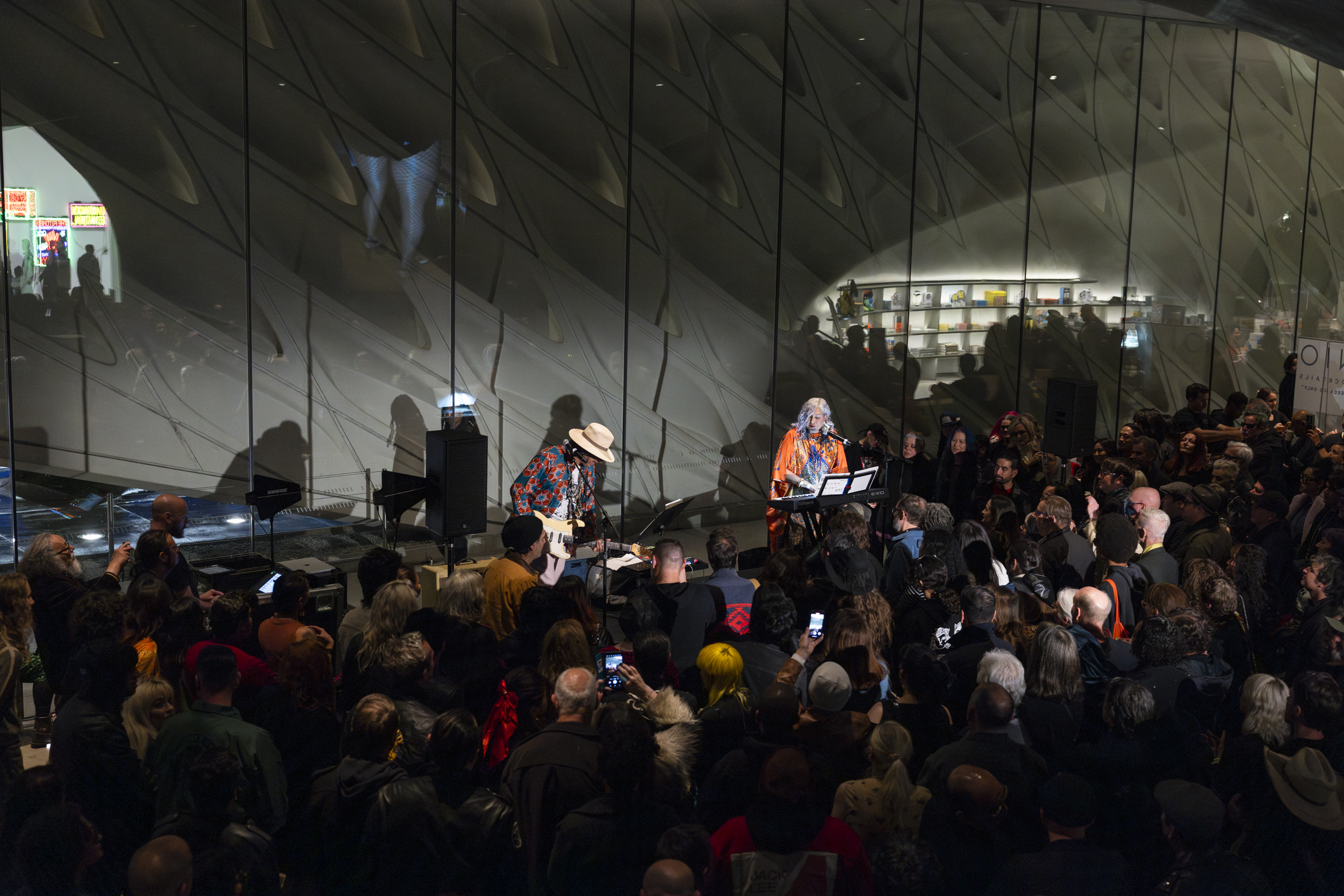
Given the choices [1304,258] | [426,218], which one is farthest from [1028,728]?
[1304,258]

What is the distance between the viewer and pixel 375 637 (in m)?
4.46

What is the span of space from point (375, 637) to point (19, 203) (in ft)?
16.0

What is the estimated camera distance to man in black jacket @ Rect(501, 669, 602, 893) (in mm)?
3402

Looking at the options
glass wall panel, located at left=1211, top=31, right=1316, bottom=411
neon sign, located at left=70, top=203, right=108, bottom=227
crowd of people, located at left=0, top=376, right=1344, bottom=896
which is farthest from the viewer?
glass wall panel, located at left=1211, top=31, right=1316, bottom=411

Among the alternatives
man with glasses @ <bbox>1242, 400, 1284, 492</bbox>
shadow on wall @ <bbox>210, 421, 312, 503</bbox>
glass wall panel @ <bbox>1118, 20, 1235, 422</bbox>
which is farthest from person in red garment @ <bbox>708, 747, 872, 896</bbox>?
glass wall panel @ <bbox>1118, 20, 1235, 422</bbox>

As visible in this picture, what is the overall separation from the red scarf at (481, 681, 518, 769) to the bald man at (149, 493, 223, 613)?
6.96 feet

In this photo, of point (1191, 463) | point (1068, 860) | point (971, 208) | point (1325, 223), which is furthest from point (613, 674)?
point (1325, 223)

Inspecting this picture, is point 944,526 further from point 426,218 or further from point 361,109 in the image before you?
point 361,109

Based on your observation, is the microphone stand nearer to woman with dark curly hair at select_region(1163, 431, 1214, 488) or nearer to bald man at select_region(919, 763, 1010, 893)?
bald man at select_region(919, 763, 1010, 893)

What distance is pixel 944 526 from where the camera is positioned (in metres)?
6.06

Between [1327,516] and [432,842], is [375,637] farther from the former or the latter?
[1327,516]

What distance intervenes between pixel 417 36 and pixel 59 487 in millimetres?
4294

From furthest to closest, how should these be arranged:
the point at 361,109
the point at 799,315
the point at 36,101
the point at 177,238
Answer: the point at 799,315, the point at 361,109, the point at 177,238, the point at 36,101

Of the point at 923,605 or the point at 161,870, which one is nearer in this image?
the point at 161,870
